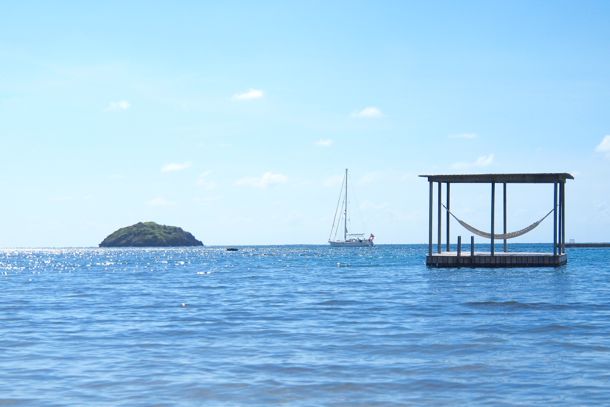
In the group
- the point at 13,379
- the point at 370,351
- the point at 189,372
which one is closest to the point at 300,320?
the point at 370,351

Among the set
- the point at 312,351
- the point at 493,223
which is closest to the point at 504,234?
the point at 493,223

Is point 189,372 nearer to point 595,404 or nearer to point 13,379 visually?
point 13,379

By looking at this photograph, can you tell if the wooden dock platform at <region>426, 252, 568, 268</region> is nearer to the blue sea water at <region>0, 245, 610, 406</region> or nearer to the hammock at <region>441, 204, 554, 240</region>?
the hammock at <region>441, 204, 554, 240</region>

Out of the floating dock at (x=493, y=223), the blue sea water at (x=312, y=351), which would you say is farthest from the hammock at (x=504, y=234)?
the blue sea water at (x=312, y=351)

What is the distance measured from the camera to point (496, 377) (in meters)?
14.3

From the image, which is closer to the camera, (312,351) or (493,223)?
(312,351)

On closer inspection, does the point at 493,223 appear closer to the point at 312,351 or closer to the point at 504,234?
the point at 504,234

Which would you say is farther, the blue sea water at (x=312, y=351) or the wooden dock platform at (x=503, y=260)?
the wooden dock platform at (x=503, y=260)

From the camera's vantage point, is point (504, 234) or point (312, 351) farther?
point (504, 234)

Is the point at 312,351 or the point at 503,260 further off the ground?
the point at 503,260

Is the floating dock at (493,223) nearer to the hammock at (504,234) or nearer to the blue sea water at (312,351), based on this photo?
the hammock at (504,234)

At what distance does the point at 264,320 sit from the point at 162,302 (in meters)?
9.20

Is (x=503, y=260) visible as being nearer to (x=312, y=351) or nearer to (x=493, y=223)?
(x=493, y=223)

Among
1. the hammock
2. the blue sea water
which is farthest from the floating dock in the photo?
the blue sea water
